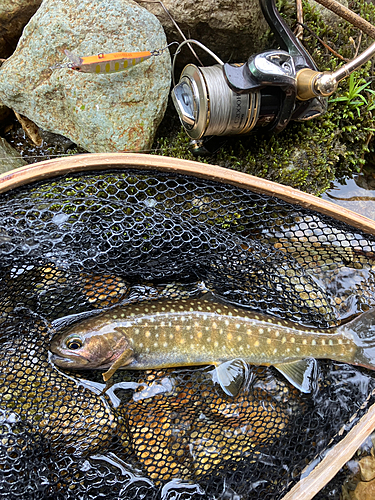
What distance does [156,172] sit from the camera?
2.14 meters

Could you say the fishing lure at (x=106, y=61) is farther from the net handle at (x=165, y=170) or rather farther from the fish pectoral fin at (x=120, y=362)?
the fish pectoral fin at (x=120, y=362)

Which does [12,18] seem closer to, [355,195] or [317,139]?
[317,139]

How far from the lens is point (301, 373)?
8.06ft

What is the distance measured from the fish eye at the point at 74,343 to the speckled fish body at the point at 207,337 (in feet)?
0.19

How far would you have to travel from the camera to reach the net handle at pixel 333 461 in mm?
1978

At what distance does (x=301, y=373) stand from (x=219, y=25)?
2670mm

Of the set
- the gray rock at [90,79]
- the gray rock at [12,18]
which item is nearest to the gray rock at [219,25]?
the gray rock at [90,79]

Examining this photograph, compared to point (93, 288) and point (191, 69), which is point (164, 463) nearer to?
point (93, 288)

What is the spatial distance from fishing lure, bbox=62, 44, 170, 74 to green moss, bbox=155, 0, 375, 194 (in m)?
0.61

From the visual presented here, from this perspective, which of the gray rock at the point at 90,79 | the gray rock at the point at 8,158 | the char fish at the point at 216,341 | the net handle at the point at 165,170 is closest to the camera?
the net handle at the point at 165,170

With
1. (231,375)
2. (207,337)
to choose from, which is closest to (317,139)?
(207,337)

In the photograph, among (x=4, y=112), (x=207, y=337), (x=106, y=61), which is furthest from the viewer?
(x=4, y=112)

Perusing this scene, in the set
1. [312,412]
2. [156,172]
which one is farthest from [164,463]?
[156,172]

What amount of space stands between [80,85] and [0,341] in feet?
6.36
